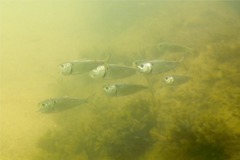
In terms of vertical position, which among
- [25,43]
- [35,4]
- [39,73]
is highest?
[35,4]

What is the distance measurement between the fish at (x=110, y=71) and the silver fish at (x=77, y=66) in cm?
14

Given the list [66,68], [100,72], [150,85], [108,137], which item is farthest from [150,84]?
[66,68]

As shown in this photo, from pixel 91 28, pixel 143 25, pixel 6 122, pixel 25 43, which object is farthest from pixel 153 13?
pixel 6 122

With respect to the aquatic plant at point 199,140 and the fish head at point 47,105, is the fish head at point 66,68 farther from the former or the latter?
the aquatic plant at point 199,140

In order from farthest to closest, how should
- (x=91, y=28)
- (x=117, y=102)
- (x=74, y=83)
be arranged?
(x=91, y=28), (x=74, y=83), (x=117, y=102)

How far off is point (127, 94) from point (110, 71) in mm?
550

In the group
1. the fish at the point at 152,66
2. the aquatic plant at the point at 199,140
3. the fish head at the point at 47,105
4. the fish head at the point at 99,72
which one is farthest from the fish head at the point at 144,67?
the aquatic plant at the point at 199,140

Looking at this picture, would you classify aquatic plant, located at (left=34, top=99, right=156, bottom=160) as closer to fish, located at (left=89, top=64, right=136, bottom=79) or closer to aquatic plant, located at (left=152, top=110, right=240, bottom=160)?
aquatic plant, located at (left=152, top=110, right=240, bottom=160)

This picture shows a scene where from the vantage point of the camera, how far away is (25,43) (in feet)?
58.1

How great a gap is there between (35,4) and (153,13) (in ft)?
44.1

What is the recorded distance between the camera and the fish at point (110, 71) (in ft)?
18.7

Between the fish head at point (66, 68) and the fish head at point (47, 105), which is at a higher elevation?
the fish head at point (66, 68)

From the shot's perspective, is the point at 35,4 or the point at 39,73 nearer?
the point at 39,73

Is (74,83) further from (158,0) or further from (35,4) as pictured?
(35,4)
